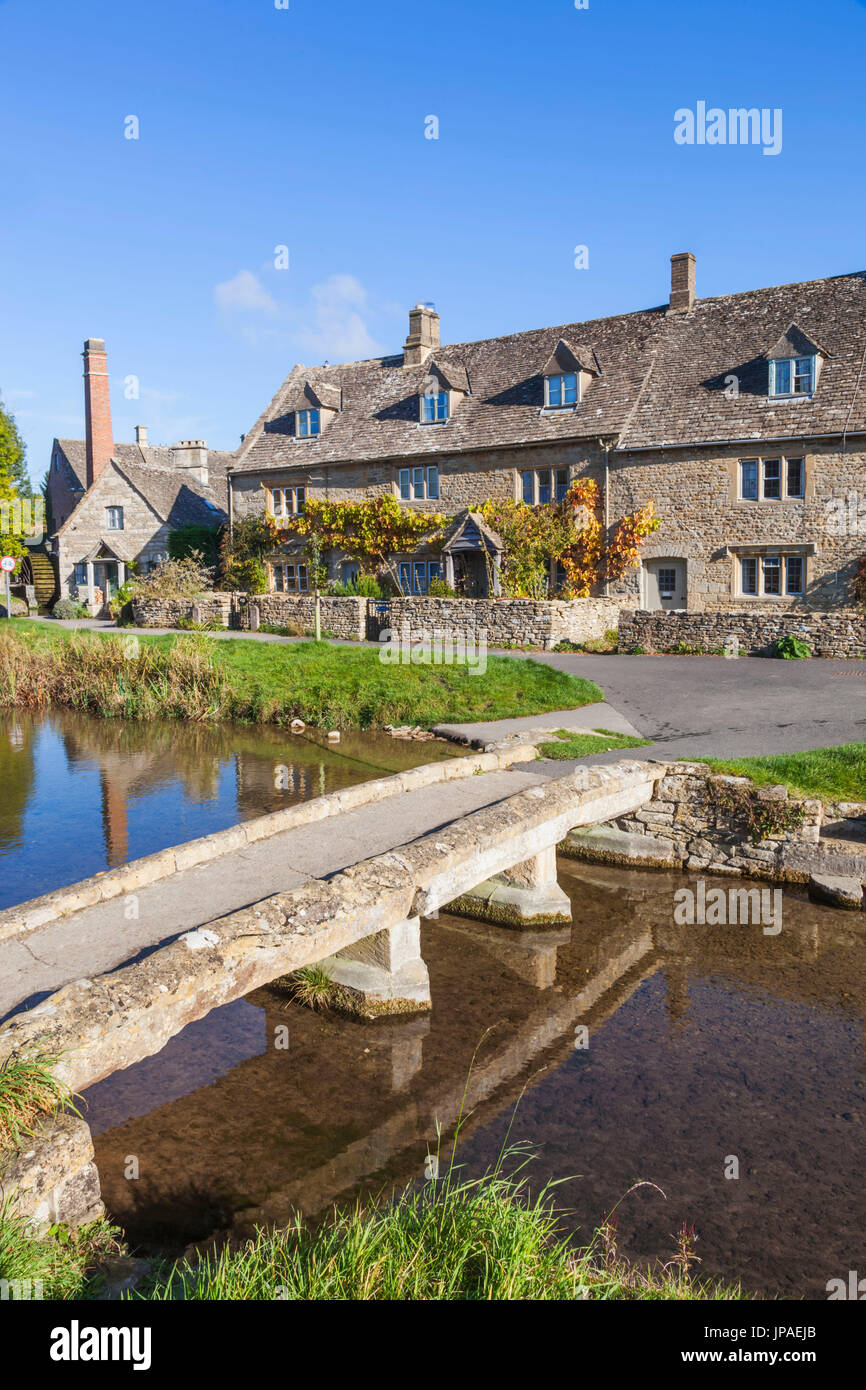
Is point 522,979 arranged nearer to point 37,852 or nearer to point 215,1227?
point 215,1227

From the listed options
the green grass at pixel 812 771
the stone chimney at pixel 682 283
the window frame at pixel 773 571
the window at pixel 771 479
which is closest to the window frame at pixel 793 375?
the window at pixel 771 479

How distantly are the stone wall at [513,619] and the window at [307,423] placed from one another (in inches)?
472

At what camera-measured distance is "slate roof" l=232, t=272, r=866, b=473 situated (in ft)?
88.9

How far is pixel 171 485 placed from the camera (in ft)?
149

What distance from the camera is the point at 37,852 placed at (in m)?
11.1

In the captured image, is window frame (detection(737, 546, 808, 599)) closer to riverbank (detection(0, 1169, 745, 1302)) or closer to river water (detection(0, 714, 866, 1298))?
river water (detection(0, 714, 866, 1298))

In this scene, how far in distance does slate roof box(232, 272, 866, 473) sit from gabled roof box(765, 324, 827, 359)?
642mm

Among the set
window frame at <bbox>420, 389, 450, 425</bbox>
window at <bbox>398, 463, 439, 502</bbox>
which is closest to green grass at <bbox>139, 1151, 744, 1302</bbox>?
window at <bbox>398, 463, 439, 502</bbox>

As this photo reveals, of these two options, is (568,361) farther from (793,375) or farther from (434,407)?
(793,375)

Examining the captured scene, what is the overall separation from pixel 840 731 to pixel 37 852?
11.0 meters

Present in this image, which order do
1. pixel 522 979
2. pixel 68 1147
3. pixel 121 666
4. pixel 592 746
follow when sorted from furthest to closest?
pixel 121 666, pixel 592 746, pixel 522 979, pixel 68 1147

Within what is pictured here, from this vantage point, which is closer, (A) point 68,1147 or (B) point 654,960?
(A) point 68,1147

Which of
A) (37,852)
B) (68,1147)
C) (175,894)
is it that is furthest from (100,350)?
(68,1147)

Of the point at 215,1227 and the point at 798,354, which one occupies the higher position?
the point at 798,354
